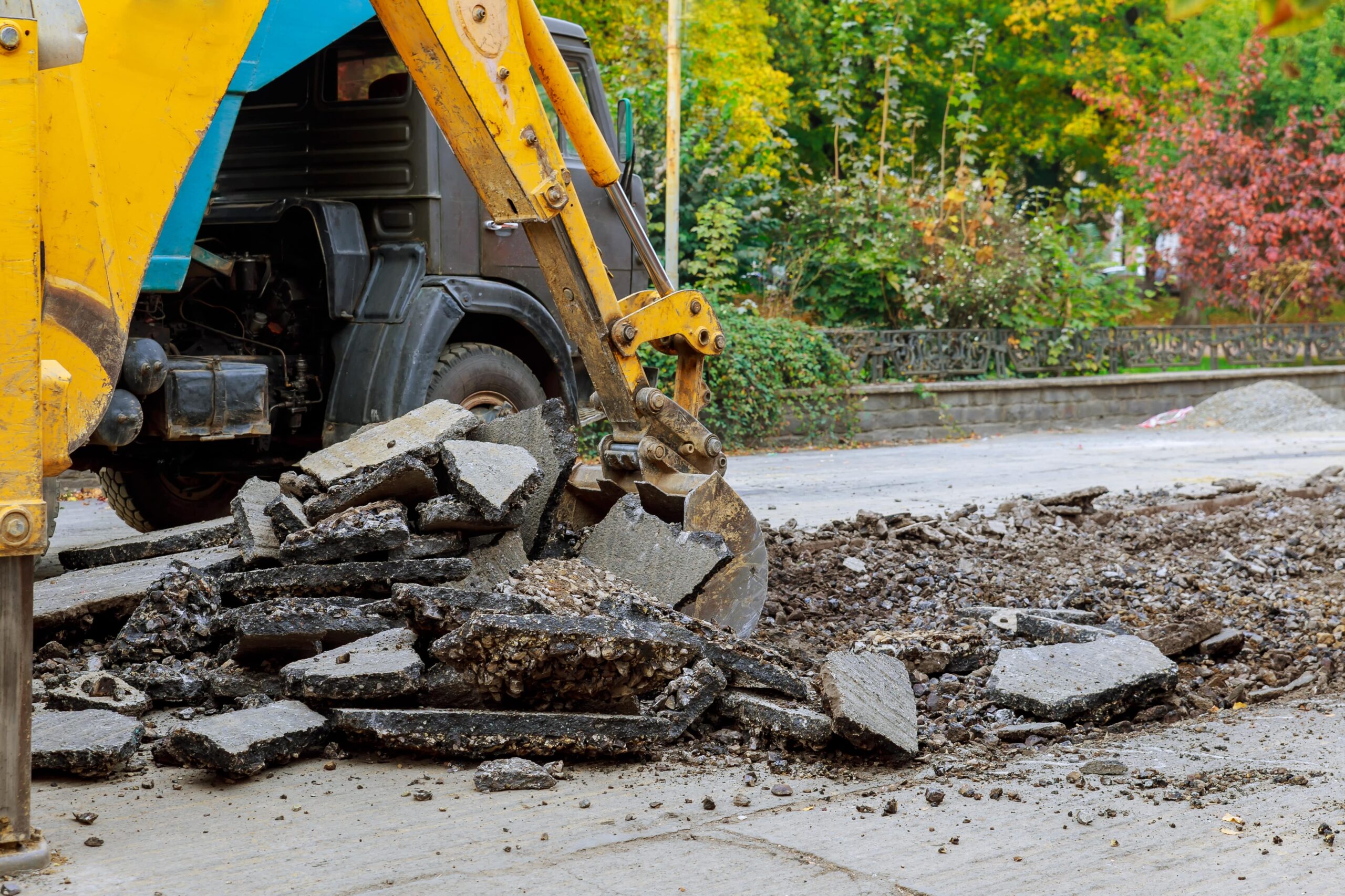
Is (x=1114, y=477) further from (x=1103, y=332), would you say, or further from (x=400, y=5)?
(x=400, y=5)

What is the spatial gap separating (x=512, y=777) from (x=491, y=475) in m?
1.64

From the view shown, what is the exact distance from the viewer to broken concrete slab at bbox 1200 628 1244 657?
18.5ft

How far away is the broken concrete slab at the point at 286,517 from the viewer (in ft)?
17.1

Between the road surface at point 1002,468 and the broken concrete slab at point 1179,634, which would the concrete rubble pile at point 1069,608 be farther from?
the road surface at point 1002,468

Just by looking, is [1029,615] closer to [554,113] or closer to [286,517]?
[286,517]

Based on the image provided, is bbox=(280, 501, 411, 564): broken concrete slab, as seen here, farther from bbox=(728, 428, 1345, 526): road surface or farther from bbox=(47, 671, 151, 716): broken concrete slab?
bbox=(728, 428, 1345, 526): road surface

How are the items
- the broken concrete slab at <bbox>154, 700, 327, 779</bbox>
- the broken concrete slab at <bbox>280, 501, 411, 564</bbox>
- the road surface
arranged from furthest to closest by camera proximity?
1. the road surface
2. the broken concrete slab at <bbox>280, 501, 411, 564</bbox>
3. the broken concrete slab at <bbox>154, 700, 327, 779</bbox>

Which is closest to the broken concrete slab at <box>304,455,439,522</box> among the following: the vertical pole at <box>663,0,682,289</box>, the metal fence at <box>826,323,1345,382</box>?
the vertical pole at <box>663,0,682,289</box>

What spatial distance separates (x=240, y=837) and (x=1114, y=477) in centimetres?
1063

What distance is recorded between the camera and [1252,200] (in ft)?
70.0

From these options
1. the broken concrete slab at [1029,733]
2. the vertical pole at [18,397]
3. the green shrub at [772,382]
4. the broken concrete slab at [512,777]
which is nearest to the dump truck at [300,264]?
the vertical pole at [18,397]

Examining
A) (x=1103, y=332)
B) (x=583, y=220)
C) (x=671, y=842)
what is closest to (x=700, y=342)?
(x=583, y=220)

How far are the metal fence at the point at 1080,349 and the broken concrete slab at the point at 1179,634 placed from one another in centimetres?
1143

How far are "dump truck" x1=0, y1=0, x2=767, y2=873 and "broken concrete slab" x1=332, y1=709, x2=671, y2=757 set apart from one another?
107cm
